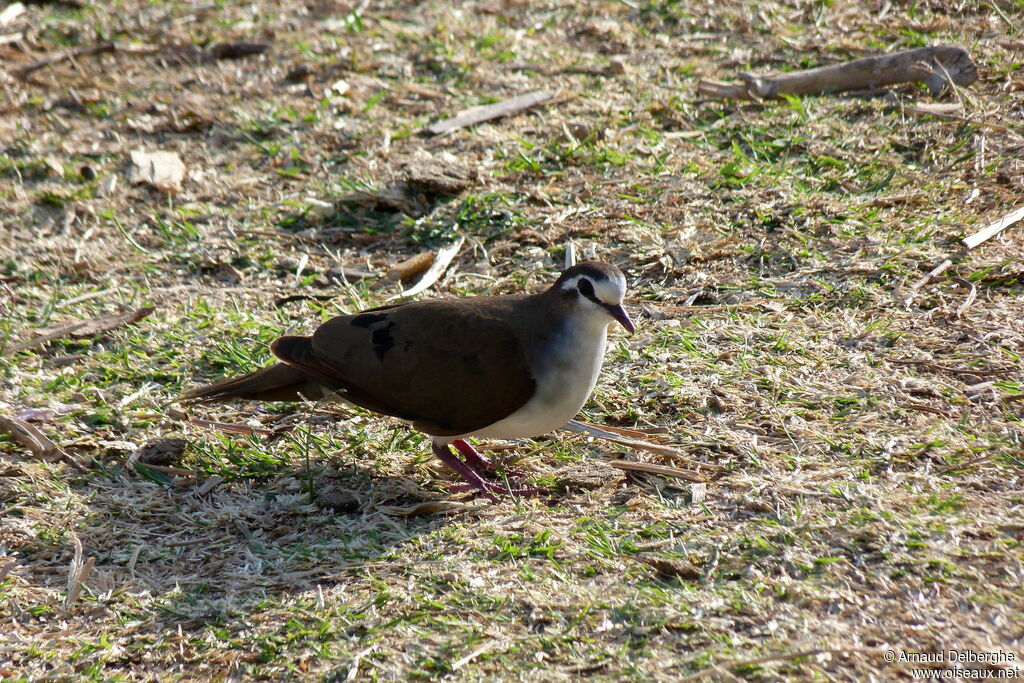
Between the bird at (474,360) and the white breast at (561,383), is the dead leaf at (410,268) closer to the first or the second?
the bird at (474,360)

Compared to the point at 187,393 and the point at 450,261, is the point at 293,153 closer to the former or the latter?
the point at 450,261

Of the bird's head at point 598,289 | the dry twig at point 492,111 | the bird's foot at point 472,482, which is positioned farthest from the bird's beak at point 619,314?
the dry twig at point 492,111

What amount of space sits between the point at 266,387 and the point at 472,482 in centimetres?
108

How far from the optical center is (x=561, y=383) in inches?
172

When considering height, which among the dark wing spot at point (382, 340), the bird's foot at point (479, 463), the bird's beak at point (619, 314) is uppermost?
the bird's beak at point (619, 314)

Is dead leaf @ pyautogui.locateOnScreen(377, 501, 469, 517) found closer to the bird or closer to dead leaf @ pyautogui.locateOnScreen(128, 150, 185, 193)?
the bird

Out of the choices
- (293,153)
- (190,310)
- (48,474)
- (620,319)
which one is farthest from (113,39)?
(620,319)

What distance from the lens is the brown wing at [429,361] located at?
4.47 m

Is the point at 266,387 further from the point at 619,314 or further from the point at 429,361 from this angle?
the point at 619,314

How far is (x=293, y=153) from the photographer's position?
7.36 metres

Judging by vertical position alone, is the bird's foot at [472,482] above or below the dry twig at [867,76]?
below

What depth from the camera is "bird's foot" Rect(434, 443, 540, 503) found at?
4.54 metres

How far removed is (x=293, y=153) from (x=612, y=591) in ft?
15.1

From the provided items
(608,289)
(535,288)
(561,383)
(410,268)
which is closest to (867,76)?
(535,288)
